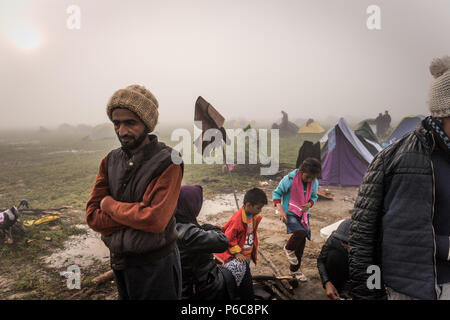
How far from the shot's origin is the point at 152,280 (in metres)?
1.70

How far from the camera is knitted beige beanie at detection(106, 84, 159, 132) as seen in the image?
67.9 inches

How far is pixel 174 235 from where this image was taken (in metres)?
1.81

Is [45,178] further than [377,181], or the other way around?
[45,178]

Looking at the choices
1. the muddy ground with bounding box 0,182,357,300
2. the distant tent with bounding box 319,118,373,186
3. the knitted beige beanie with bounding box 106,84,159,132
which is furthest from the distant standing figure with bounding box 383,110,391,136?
the knitted beige beanie with bounding box 106,84,159,132

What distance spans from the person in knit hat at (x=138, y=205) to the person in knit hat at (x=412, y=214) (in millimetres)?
1112

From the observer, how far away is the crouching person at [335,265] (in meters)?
2.80

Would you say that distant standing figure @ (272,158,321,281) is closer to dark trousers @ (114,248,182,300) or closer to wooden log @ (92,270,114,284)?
dark trousers @ (114,248,182,300)

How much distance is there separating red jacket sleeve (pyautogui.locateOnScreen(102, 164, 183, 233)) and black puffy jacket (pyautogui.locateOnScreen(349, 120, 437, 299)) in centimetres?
106

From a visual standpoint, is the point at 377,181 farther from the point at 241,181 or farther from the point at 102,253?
the point at 241,181

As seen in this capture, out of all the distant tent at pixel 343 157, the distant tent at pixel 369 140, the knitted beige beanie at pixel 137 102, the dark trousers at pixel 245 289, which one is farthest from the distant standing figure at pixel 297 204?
the distant tent at pixel 369 140

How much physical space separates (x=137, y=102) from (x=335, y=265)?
255 centimetres

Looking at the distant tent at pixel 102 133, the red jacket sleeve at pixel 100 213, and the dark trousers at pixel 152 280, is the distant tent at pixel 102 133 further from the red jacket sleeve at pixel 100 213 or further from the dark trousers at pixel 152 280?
the dark trousers at pixel 152 280

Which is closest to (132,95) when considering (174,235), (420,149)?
(174,235)

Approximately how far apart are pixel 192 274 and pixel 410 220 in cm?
163
